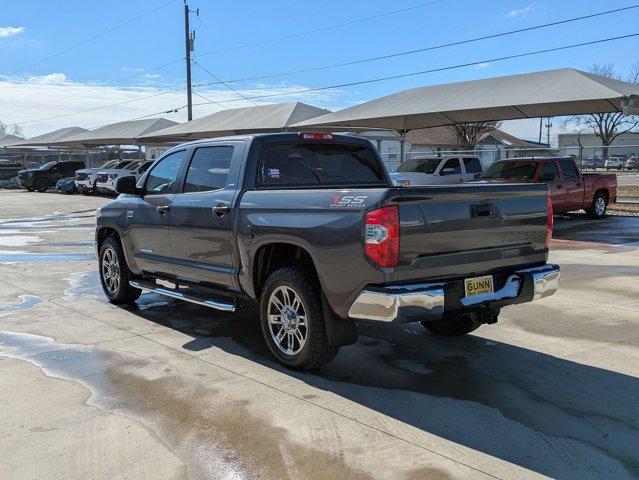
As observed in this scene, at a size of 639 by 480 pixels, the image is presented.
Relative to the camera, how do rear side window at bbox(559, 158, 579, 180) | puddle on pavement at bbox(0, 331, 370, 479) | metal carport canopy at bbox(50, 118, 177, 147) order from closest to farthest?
puddle on pavement at bbox(0, 331, 370, 479) → rear side window at bbox(559, 158, 579, 180) → metal carport canopy at bbox(50, 118, 177, 147)

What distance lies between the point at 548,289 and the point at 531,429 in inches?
56.9

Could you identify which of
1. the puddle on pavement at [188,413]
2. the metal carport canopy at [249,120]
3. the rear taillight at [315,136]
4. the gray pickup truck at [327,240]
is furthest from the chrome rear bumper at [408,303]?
the metal carport canopy at [249,120]

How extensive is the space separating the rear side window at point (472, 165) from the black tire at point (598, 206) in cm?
413

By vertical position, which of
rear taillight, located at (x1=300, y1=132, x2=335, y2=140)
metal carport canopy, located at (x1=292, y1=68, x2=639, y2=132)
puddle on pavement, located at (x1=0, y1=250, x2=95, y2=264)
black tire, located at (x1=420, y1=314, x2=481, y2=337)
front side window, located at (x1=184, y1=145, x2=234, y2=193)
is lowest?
puddle on pavement, located at (x1=0, y1=250, x2=95, y2=264)

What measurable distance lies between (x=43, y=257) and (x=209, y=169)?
706cm

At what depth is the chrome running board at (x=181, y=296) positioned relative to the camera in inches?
219

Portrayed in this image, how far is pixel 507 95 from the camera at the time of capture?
18484mm

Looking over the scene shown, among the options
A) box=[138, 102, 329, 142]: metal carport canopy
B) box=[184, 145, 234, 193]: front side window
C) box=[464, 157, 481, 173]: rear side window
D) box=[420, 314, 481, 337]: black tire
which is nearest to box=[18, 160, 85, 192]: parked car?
box=[138, 102, 329, 142]: metal carport canopy

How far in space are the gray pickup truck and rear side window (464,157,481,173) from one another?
1478 centimetres

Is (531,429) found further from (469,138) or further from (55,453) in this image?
(469,138)

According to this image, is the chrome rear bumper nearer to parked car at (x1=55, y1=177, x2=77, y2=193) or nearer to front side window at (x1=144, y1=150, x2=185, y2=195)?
front side window at (x1=144, y1=150, x2=185, y2=195)

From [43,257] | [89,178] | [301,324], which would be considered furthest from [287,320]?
[89,178]

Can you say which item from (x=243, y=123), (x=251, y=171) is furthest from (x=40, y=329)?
(x=243, y=123)

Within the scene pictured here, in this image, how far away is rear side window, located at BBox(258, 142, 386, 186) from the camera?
222 inches
